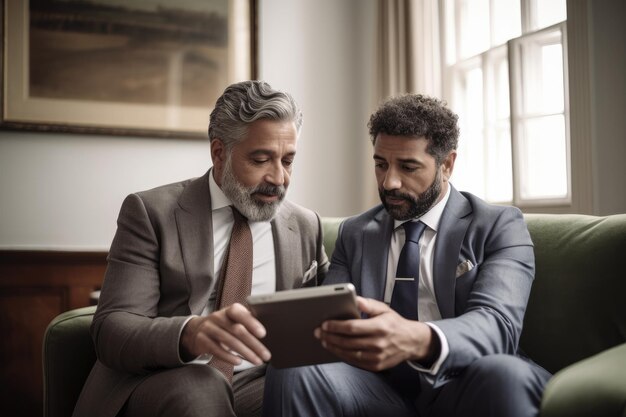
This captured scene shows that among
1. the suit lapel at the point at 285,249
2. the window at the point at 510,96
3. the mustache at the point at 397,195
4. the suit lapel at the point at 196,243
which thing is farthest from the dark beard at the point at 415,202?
the window at the point at 510,96

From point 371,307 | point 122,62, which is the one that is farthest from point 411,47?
point 371,307

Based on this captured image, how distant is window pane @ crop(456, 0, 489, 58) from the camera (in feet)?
12.7

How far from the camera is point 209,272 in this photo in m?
1.98

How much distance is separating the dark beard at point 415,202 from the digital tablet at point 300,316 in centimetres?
65

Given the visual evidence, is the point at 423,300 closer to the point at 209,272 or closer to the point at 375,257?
the point at 375,257

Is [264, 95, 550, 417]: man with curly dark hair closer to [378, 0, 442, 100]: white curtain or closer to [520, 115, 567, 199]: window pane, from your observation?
[520, 115, 567, 199]: window pane

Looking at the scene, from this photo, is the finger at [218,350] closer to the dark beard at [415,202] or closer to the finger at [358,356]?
the finger at [358,356]

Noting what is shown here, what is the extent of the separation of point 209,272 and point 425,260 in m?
0.71

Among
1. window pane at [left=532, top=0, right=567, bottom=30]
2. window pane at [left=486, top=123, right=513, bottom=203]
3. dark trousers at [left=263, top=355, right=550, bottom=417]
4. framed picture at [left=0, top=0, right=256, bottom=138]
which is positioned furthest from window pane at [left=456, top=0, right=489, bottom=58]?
dark trousers at [left=263, top=355, right=550, bottom=417]

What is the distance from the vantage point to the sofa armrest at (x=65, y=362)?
205cm

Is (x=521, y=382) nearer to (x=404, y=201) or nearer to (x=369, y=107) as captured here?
(x=404, y=201)

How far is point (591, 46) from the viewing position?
287 cm

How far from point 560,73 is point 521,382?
2390mm

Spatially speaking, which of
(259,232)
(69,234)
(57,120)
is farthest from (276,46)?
(259,232)
